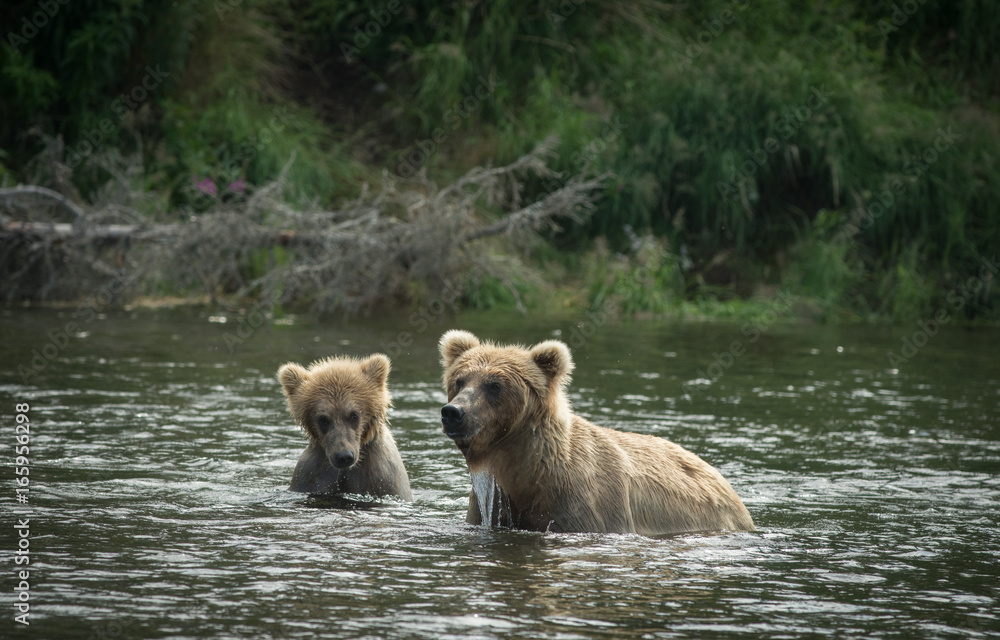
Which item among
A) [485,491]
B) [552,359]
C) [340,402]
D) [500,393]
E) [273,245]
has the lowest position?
[485,491]

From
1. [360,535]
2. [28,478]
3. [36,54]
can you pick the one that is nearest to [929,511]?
[360,535]

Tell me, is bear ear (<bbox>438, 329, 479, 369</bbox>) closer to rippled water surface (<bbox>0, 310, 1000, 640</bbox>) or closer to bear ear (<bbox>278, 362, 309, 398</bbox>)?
rippled water surface (<bbox>0, 310, 1000, 640</bbox>)

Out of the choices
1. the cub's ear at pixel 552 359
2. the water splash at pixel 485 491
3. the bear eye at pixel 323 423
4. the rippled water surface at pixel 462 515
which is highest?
the cub's ear at pixel 552 359

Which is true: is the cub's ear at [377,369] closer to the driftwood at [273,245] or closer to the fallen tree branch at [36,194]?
the driftwood at [273,245]

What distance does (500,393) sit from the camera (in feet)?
20.5

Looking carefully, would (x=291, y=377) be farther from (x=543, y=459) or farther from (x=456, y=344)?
(x=543, y=459)

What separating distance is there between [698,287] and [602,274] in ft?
7.47

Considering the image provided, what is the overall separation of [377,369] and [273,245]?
8.15 m

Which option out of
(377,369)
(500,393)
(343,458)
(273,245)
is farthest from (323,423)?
(273,245)

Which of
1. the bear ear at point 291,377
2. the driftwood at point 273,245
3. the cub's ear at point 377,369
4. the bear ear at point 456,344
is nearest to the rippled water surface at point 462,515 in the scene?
the bear ear at point 291,377

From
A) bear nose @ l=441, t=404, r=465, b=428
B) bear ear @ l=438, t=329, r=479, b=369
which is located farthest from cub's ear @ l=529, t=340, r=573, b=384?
bear nose @ l=441, t=404, r=465, b=428

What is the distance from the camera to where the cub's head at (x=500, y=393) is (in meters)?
6.10

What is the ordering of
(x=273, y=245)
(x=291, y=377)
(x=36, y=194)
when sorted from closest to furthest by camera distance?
(x=291, y=377), (x=273, y=245), (x=36, y=194)

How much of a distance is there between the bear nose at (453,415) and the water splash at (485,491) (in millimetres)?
476
